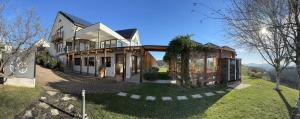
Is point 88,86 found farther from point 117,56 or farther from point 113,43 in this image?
point 113,43

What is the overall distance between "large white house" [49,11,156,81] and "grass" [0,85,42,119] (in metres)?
6.91

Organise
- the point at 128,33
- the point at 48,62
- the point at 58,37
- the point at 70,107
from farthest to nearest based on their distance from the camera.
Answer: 1. the point at 128,33
2. the point at 58,37
3. the point at 48,62
4. the point at 70,107

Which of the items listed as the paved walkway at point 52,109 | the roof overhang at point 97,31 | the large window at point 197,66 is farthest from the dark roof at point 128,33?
the paved walkway at point 52,109

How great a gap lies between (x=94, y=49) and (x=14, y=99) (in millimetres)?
9654

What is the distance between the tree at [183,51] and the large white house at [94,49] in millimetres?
2947

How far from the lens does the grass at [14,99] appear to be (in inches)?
264

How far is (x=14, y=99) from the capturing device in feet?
25.2

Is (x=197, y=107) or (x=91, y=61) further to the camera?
(x=91, y=61)

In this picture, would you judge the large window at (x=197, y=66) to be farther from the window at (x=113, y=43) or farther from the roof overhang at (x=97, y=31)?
the window at (x=113, y=43)

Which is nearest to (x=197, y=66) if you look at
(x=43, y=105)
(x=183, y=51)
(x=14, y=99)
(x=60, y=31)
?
(x=183, y=51)

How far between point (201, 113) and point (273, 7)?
14.3 ft

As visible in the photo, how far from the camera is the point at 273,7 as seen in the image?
561cm

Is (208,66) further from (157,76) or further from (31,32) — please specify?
(31,32)

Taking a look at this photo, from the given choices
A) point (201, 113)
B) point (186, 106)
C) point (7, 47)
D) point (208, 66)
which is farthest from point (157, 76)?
point (7, 47)
